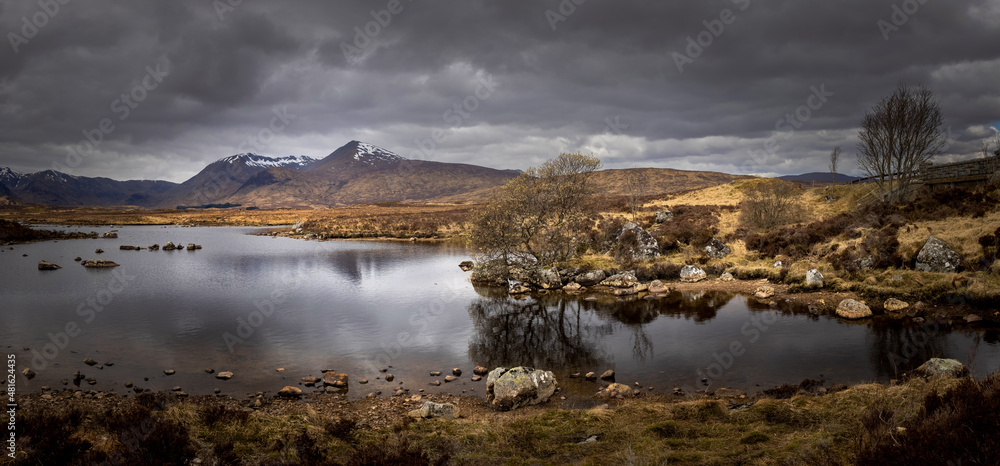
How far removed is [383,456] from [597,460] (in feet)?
13.7

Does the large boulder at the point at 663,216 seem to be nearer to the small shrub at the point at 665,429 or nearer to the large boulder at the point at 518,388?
the large boulder at the point at 518,388

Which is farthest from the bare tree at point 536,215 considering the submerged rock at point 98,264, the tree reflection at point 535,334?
the submerged rock at point 98,264

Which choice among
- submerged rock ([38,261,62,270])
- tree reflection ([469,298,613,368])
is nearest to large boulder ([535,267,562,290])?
tree reflection ([469,298,613,368])

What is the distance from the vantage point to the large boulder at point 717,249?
122 ft

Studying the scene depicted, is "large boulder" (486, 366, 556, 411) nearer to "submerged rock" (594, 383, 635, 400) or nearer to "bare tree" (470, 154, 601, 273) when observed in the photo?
"submerged rock" (594, 383, 635, 400)

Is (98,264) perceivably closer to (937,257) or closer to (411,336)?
(411,336)

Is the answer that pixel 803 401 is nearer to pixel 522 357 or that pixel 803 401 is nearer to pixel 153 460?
pixel 522 357

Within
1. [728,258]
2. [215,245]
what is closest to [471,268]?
[728,258]

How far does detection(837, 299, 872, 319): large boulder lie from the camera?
71.3ft

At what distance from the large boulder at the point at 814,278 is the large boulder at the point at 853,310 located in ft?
16.7

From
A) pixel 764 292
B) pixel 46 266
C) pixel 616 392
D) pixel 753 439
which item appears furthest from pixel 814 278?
pixel 46 266

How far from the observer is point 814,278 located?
91.0 ft

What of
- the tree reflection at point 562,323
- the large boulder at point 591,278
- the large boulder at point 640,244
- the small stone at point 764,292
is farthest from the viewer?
the large boulder at point 640,244

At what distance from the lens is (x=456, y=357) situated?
18.8 metres
